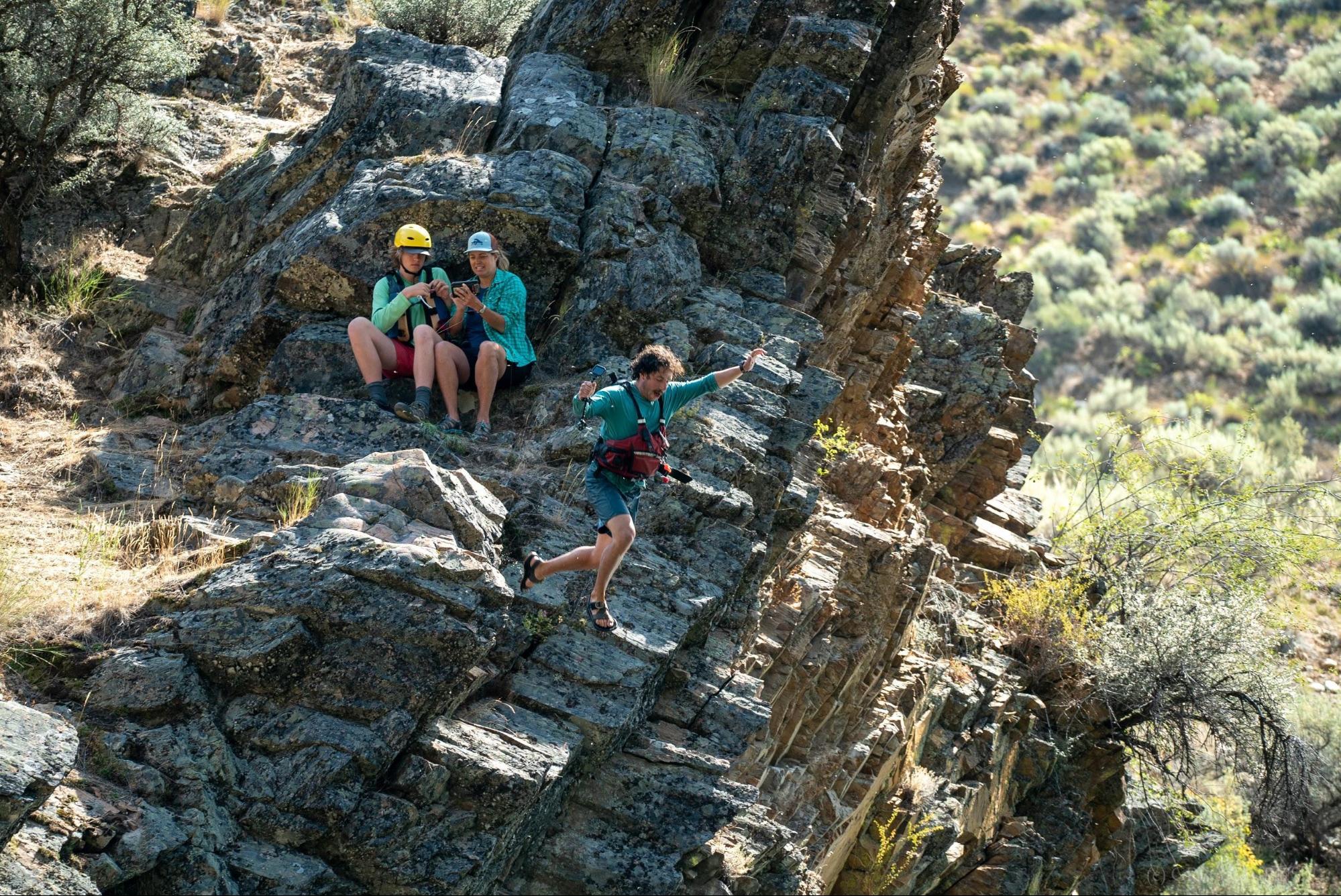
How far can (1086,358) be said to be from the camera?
152ft

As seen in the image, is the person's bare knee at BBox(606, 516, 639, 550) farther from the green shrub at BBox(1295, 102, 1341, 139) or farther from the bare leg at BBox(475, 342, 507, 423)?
the green shrub at BBox(1295, 102, 1341, 139)

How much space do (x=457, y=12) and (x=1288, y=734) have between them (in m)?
13.2

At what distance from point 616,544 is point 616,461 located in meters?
0.51

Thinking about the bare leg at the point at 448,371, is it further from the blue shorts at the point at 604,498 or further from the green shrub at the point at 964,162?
the green shrub at the point at 964,162

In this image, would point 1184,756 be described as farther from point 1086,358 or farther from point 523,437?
point 1086,358

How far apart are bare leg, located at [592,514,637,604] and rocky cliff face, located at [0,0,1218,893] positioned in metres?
0.35

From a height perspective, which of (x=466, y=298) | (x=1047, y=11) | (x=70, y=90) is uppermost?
(x=1047, y=11)

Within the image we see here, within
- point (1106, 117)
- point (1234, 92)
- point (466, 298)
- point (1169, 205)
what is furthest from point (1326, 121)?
point (466, 298)

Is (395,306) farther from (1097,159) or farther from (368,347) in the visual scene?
(1097,159)

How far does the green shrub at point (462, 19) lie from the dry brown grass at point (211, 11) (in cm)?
238

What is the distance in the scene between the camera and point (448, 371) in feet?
30.9

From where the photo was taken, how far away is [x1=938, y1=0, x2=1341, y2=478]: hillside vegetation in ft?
143

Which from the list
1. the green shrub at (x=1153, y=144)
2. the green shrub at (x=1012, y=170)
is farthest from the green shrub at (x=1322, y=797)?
→ the green shrub at (x=1153, y=144)

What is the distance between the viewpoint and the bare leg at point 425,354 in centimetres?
930
